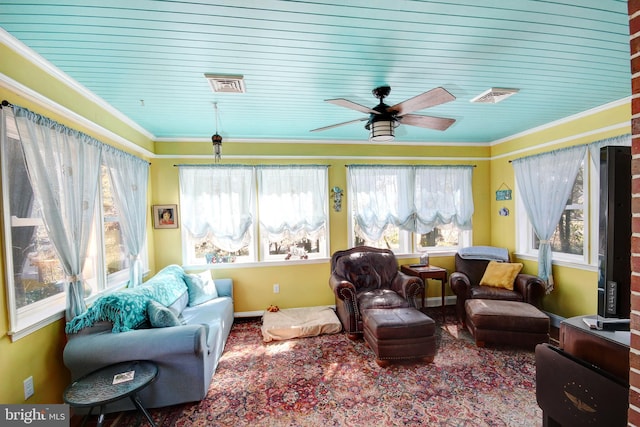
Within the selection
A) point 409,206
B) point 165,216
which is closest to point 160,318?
point 165,216

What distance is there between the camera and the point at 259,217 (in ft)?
12.5

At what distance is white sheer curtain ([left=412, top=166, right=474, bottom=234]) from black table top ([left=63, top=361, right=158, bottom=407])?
3.62m

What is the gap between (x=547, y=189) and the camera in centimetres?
337

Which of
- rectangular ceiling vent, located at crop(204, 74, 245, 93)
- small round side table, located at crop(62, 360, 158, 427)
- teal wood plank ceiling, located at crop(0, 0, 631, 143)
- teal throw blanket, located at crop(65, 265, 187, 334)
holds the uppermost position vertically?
teal wood plank ceiling, located at crop(0, 0, 631, 143)

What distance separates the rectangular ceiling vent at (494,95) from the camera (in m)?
2.42

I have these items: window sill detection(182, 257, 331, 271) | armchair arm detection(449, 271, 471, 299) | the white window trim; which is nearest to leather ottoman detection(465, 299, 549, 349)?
armchair arm detection(449, 271, 471, 299)

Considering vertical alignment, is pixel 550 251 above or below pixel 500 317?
above

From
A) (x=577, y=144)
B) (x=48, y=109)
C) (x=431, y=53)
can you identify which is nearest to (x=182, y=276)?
(x=48, y=109)

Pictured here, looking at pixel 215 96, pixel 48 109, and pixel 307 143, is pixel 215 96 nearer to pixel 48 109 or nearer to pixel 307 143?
pixel 48 109

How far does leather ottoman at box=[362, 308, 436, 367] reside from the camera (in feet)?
8.39

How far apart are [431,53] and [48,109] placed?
280cm

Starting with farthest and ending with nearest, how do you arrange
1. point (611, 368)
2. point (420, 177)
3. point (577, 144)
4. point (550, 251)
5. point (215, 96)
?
point (420, 177), point (550, 251), point (577, 144), point (215, 96), point (611, 368)

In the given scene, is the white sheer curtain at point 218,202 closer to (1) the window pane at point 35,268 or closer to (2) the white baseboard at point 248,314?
(2) the white baseboard at point 248,314

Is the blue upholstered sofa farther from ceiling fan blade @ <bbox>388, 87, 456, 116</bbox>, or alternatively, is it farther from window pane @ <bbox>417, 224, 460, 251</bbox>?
window pane @ <bbox>417, 224, 460, 251</bbox>
